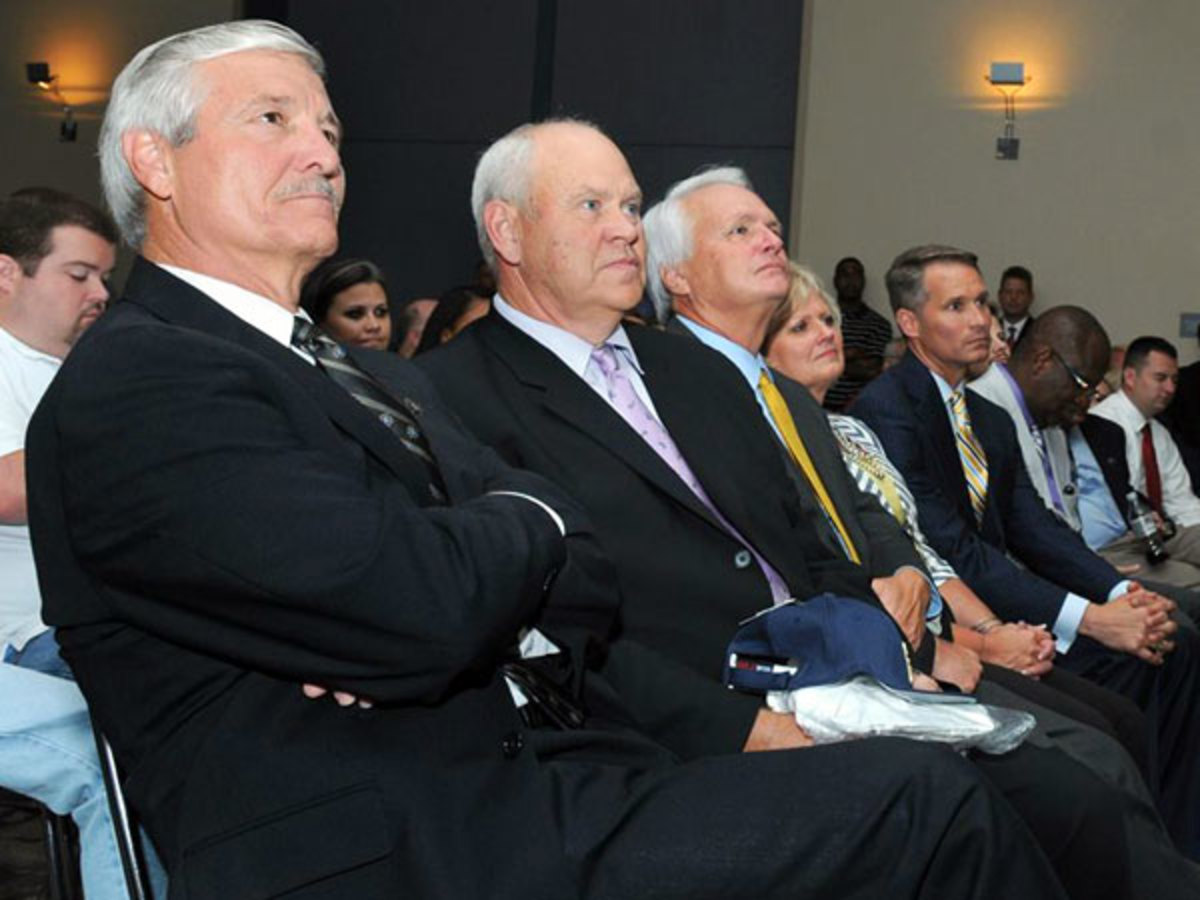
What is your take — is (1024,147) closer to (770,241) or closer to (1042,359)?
(1042,359)

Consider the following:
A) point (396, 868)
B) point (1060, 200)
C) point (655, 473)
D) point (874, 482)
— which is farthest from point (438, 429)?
point (1060, 200)

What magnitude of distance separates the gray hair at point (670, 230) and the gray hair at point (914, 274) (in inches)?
29.7

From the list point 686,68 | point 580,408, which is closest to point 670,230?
point 580,408

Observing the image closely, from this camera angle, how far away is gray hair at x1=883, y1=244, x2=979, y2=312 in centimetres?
358

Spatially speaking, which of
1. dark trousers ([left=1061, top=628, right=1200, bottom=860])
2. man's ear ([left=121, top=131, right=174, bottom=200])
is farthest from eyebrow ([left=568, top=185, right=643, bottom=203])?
dark trousers ([left=1061, top=628, right=1200, bottom=860])

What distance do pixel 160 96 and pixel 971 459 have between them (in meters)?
2.29

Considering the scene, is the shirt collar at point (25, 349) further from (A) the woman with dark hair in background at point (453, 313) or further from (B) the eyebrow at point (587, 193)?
(A) the woman with dark hair in background at point (453, 313)

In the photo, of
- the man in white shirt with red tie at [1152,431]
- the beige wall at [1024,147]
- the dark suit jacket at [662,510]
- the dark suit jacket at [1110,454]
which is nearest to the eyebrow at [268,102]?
the dark suit jacket at [662,510]

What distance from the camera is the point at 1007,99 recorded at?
9.05m

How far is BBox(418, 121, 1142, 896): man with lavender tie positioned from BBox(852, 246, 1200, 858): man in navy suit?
76cm

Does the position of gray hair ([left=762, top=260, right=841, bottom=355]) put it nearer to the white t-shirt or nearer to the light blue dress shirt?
the light blue dress shirt

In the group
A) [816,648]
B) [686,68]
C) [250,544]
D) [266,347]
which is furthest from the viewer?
[686,68]

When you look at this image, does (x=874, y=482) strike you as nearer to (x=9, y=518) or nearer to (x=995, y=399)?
(x=995, y=399)

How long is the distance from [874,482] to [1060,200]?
6575 millimetres
